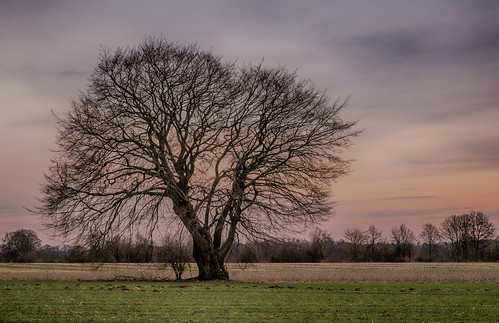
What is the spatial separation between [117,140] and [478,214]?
8268 cm

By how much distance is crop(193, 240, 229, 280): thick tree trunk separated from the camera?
3203cm

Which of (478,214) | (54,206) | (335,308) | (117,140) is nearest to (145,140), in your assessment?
(117,140)

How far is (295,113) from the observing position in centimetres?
3238

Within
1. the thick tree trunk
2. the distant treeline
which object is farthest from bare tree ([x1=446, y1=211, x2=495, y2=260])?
the thick tree trunk

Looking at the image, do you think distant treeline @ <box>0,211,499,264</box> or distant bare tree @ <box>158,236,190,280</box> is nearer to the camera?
distant bare tree @ <box>158,236,190,280</box>

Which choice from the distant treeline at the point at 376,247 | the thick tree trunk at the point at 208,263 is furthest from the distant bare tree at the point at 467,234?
the thick tree trunk at the point at 208,263

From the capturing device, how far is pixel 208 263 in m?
32.2

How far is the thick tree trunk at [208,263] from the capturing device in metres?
32.0

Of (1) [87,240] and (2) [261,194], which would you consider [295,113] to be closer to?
(2) [261,194]

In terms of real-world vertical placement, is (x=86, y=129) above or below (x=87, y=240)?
above

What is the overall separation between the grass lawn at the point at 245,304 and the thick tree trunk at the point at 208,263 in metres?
5.76

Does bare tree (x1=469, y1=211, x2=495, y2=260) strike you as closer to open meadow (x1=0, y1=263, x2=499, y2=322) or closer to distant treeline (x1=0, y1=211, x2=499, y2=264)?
distant treeline (x1=0, y1=211, x2=499, y2=264)

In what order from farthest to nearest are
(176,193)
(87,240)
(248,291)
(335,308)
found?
1. (176,193)
2. (87,240)
3. (248,291)
4. (335,308)

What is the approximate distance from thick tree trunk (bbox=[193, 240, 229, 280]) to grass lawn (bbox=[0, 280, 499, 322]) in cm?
576
